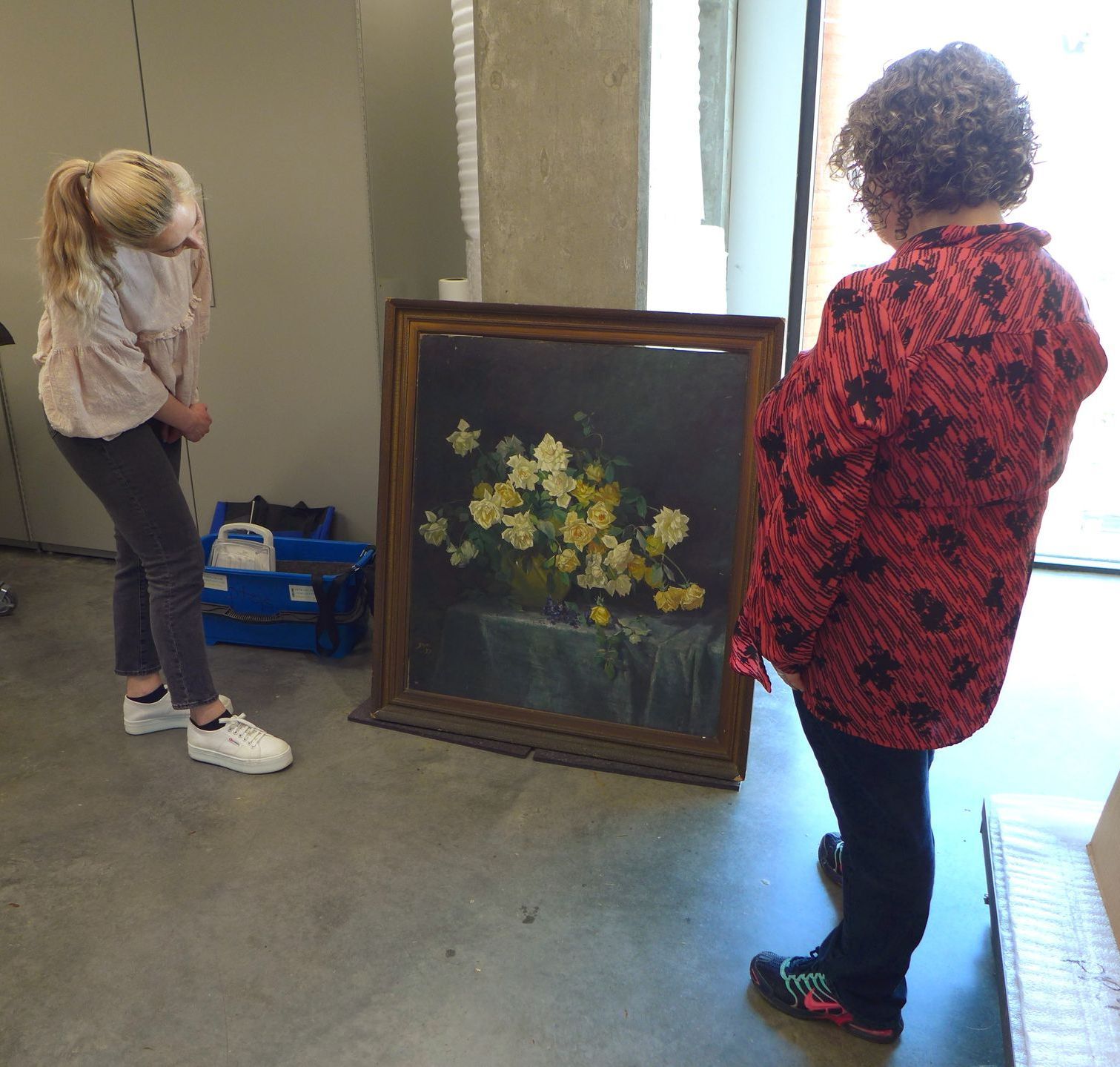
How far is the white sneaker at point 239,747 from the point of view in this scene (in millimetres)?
2268

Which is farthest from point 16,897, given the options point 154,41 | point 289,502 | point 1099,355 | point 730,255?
point 730,255

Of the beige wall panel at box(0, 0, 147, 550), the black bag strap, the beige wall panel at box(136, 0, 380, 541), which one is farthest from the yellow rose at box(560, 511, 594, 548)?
the beige wall panel at box(0, 0, 147, 550)

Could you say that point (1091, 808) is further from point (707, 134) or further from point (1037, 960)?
point (707, 134)

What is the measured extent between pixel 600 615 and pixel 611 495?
0.99 feet

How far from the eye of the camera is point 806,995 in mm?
1538

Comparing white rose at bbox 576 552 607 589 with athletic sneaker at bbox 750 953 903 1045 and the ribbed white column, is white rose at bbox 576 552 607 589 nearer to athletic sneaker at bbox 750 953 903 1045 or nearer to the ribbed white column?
the ribbed white column

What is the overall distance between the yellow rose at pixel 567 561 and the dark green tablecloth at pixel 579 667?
Result: 0.14 m

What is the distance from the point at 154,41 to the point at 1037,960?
3436 mm

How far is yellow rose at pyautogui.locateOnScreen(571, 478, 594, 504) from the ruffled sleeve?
993 millimetres

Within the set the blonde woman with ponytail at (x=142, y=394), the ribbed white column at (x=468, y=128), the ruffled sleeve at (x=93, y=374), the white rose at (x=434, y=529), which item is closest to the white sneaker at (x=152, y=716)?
the blonde woman with ponytail at (x=142, y=394)

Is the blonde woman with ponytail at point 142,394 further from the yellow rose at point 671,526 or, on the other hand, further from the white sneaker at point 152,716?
the yellow rose at point 671,526

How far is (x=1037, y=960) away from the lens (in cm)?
147

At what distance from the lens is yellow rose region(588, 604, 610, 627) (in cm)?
228

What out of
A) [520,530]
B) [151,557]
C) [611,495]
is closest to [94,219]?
[151,557]
